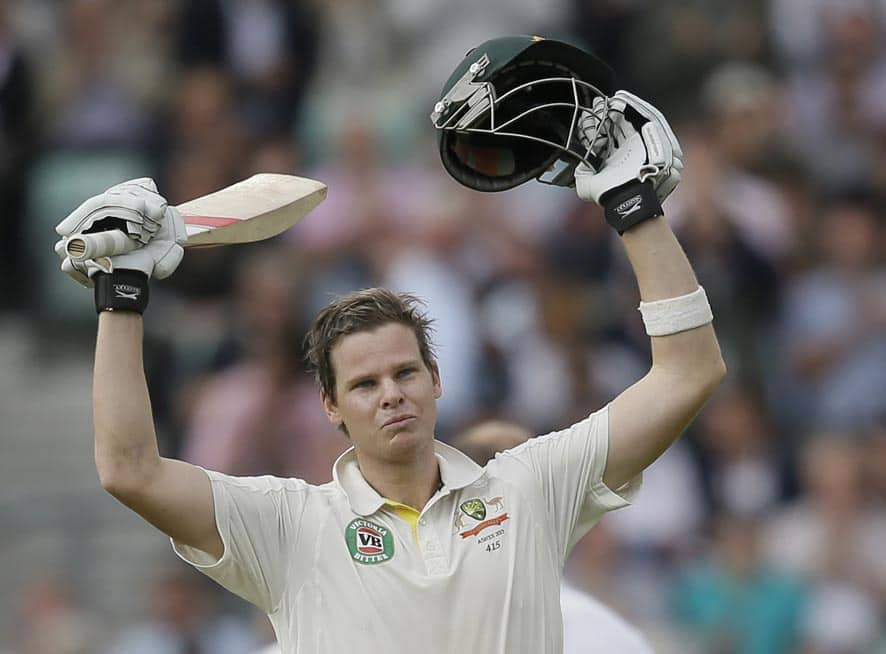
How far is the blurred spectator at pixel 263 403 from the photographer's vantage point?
8.60 m

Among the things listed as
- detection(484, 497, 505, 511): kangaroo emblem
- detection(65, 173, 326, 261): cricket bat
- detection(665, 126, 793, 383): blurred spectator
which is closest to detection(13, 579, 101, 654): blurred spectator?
detection(665, 126, 793, 383): blurred spectator

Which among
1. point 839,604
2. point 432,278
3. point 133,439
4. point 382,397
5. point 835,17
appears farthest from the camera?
point 835,17

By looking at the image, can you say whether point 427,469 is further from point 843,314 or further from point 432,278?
point 843,314

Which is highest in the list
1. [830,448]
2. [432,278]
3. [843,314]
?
[432,278]

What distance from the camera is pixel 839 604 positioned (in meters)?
8.16

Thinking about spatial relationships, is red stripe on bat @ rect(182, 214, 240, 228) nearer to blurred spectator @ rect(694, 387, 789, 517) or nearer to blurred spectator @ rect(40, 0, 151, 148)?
blurred spectator @ rect(694, 387, 789, 517)

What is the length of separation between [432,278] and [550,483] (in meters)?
5.32

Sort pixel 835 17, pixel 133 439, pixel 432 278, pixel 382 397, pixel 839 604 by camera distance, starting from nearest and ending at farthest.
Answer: pixel 133 439
pixel 382 397
pixel 839 604
pixel 432 278
pixel 835 17

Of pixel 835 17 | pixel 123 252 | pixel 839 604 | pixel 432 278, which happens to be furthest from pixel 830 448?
pixel 123 252

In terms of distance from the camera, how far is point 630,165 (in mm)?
3869

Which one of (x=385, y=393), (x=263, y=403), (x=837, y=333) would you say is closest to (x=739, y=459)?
(x=837, y=333)

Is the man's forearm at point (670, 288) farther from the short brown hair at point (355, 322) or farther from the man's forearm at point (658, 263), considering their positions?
the short brown hair at point (355, 322)

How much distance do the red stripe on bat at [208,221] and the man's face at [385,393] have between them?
0.39 m

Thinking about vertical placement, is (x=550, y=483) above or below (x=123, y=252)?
below
